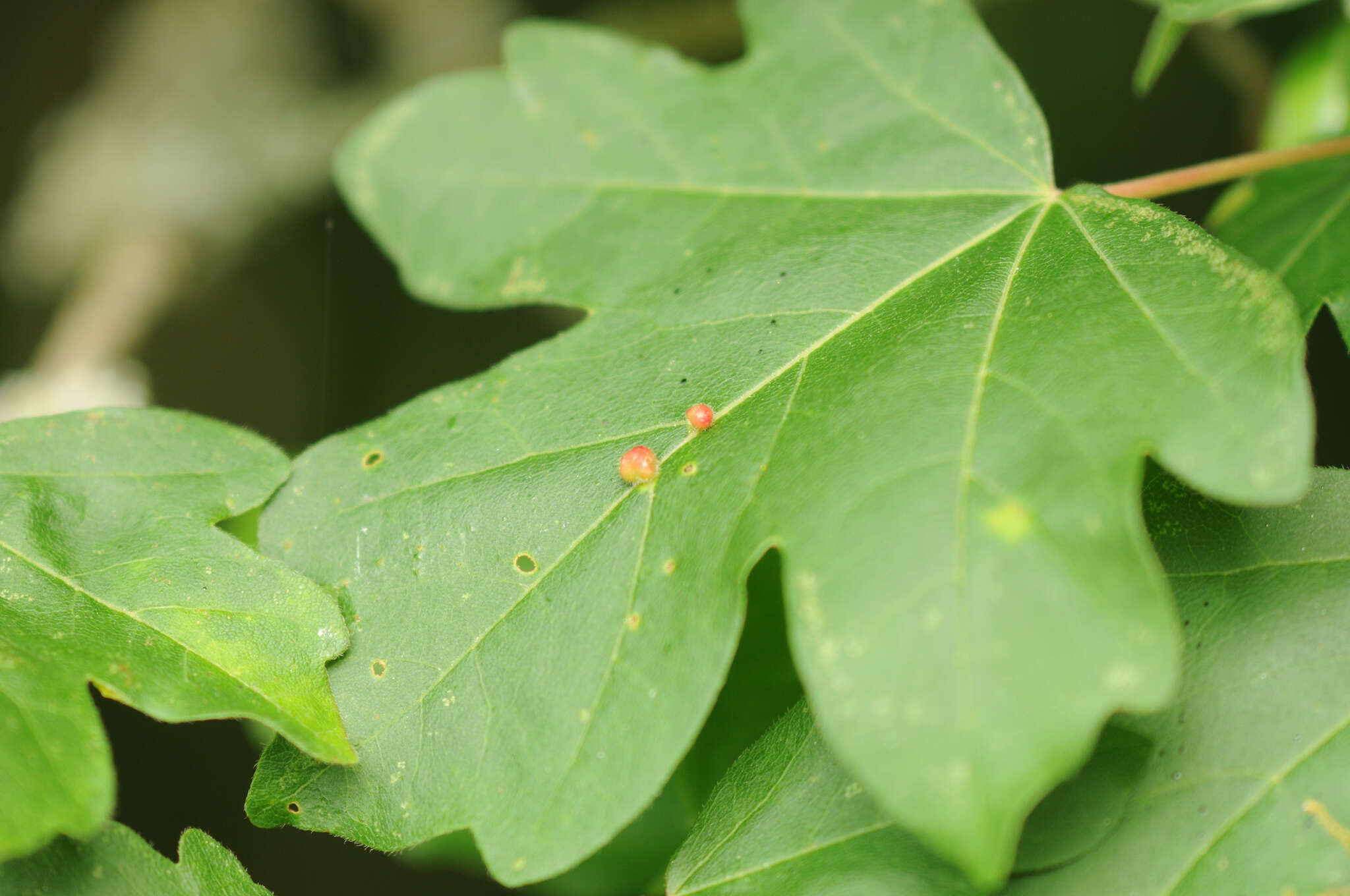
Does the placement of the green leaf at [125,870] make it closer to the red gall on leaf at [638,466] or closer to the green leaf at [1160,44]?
the red gall on leaf at [638,466]

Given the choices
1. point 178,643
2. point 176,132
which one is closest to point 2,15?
point 176,132

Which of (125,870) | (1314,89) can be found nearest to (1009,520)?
(125,870)

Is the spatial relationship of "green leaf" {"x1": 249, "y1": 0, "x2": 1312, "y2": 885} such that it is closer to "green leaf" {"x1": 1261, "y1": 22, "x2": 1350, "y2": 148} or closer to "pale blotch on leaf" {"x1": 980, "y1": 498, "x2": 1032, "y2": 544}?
"pale blotch on leaf" {"x1": 980, "y1": 498, "x2": 1032, "y2": 544}

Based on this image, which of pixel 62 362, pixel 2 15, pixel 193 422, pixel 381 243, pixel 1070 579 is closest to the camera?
pixel 1070 579

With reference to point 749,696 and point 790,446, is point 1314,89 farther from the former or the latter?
point 749,696

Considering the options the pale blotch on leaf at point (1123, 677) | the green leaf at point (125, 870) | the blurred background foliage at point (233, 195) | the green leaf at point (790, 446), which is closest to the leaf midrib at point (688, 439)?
the green leaf at point (790, 446)

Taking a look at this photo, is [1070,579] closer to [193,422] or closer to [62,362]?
[193,422]
